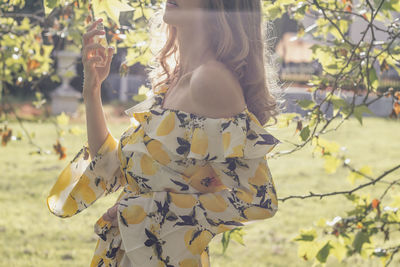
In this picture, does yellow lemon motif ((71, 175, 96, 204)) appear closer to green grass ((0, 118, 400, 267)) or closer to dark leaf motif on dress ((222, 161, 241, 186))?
dark leaf motif on dress ((222, 161, 241, 186))

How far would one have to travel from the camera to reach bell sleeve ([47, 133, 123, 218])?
188 centimetres

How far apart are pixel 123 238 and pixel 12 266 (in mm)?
3039

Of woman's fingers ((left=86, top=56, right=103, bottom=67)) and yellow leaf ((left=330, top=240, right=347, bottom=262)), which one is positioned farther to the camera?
yellow leaf ((left=330, top=240, right=347, bottom=262))

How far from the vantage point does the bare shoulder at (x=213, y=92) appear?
164cm

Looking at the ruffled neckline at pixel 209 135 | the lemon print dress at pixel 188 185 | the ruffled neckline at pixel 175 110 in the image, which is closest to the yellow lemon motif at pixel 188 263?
the lemon print dress at pixel 188 185

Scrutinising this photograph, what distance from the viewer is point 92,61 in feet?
6.12

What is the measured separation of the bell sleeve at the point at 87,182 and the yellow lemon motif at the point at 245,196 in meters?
0.43

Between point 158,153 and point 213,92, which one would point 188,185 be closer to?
point 158,153

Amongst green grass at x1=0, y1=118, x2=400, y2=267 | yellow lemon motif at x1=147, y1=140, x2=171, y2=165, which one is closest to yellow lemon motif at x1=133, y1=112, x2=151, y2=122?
yellow lemon motif at x1=147, y1=140, x2=171, y2=165

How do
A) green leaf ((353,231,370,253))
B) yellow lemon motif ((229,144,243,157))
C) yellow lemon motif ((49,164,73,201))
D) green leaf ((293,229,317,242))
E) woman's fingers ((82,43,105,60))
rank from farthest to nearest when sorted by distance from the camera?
1. green leaf ((293,229,317,242))
2. green leaf ((353,231,370,253))
3. yellow lemon motif ((49,164,73,201))
4. woman's fingers ((82,43,105,60))
5. yellow lemon motif ((229,144,243,157))

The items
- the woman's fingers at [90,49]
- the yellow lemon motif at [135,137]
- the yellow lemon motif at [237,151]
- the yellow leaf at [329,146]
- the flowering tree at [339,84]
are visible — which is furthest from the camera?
the yellow leaf at [329,146]

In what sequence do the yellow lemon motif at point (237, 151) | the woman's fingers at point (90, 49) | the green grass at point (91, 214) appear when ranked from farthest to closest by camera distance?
the green grass at point (91, 214), the woman's fingers at point (90, 49), the yellow lemon motif at point (237, 151)

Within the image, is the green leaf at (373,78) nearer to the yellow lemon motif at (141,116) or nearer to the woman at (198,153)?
the woman at (198,153)

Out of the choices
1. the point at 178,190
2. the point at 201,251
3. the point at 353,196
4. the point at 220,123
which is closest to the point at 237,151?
the point at 220,123
